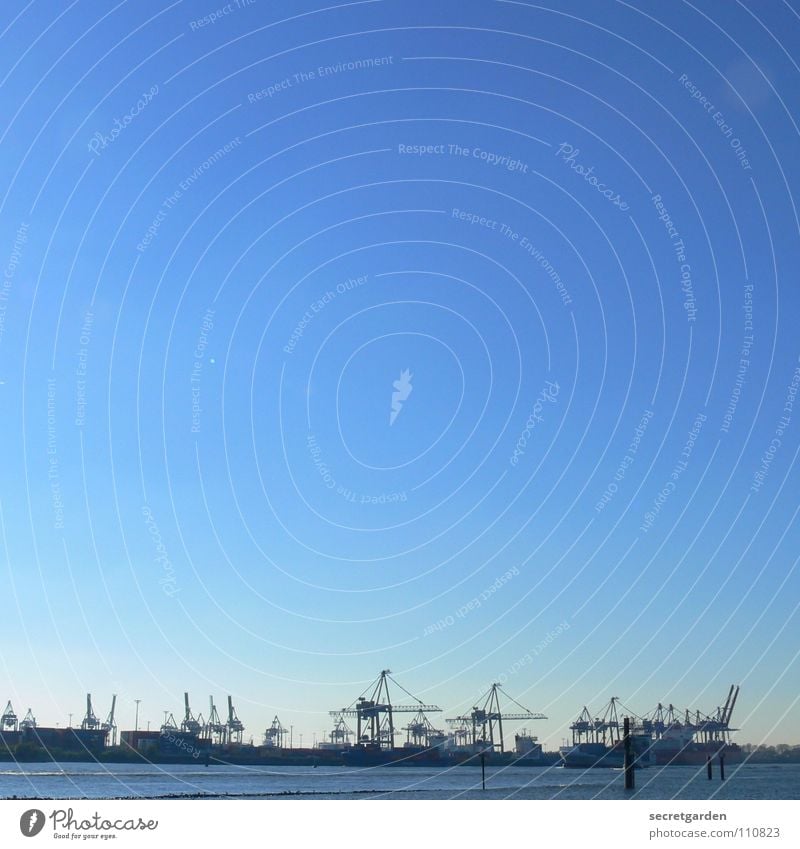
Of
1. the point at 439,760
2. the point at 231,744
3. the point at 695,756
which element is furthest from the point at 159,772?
the point at 695,756

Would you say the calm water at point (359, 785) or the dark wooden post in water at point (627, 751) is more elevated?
the dark wooden post in water at point (627, 751)

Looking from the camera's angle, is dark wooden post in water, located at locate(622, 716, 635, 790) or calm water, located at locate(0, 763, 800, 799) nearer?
dark wooden post in water, located at locate(622, 716, 635, 790)

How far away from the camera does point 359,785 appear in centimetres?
7831

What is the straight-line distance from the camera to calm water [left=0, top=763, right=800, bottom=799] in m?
61.0

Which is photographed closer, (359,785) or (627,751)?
(627,751)

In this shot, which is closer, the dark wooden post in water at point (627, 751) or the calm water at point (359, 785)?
the dark wooden post in water at point (627, 751)

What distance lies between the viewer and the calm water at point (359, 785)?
61031 millimetres

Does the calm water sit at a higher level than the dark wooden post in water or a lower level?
lower

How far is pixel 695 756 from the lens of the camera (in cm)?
13375

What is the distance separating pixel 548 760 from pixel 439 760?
2194cm

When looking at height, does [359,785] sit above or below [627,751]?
below
